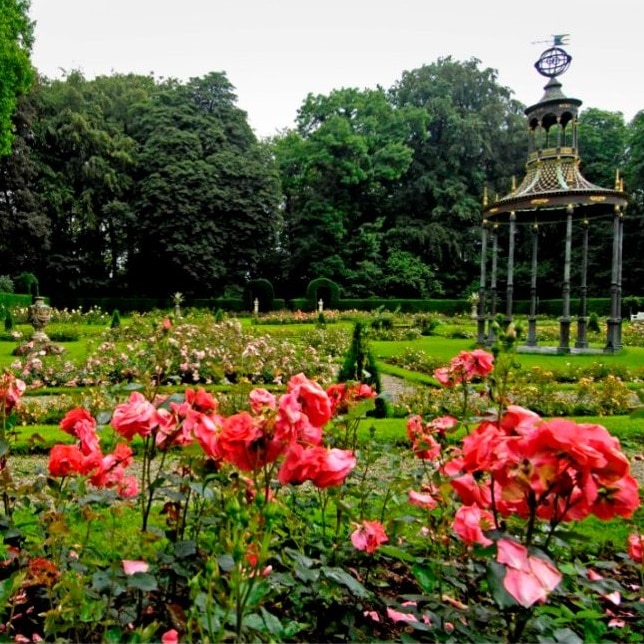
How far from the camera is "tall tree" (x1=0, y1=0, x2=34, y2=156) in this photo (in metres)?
→ 20.9

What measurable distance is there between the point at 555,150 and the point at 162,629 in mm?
13215

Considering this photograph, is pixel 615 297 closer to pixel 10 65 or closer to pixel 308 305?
pixel 308 305

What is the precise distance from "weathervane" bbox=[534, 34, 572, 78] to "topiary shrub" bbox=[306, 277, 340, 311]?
605 inches

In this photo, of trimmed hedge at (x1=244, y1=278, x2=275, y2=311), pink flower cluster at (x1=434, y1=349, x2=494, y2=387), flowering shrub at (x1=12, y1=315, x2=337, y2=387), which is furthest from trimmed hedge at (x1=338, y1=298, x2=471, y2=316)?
pink flower cluster at (x1=434, y1=349, x2=494, y2=387)

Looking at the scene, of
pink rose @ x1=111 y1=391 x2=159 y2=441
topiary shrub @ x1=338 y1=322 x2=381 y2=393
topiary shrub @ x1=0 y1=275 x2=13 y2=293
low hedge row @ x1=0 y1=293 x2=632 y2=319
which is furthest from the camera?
low hedge row @ x1=0 y1=293 x2=632 y2=319

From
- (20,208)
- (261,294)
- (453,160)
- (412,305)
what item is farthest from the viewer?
(453,160)

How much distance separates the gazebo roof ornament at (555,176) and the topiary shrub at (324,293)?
45.8 feet

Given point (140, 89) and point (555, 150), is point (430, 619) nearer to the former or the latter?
point (555, 150)

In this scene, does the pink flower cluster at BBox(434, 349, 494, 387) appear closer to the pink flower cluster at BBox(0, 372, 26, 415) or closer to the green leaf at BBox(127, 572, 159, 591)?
the green leaf at BBox(127, 572, 159, 591)

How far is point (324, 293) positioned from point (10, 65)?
15097mm

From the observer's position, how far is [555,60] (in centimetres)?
1330

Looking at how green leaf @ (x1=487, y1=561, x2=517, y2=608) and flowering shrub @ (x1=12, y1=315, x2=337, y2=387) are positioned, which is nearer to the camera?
green leaf @ (x1=487, y1=561, x2=517, y2=608)

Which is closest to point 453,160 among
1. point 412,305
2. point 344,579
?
point 412,305

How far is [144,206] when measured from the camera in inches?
1109
